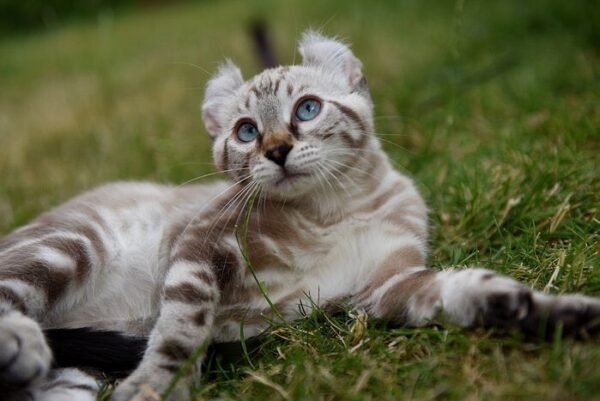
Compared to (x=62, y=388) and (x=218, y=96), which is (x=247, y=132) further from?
(x=62, y=388)

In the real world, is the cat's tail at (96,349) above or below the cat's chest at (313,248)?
below

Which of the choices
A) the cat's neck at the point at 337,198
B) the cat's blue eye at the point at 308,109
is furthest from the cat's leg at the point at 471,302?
the cat's blue eye at the point at 308,109

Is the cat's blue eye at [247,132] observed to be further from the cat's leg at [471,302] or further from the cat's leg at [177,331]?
the cat's leg at [471,302]

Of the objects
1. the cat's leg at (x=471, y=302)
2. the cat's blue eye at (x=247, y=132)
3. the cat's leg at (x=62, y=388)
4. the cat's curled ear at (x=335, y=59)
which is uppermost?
the cat's curled ear at (x=335, y=59)

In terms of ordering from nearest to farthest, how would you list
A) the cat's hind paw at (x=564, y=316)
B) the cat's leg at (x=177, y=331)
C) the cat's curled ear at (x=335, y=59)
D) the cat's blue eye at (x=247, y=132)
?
the cat's hind paw at (x=564, y=316), the cat's leg at (x=177, y=331), the cat's blue eye at (x=247, y=132), the cat's curled ear at (x=335, y=59)

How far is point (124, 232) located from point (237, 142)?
65 cm

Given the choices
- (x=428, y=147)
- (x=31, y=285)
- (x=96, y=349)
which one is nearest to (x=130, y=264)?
(x=31, y=285)

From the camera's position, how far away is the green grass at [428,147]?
1757 mm

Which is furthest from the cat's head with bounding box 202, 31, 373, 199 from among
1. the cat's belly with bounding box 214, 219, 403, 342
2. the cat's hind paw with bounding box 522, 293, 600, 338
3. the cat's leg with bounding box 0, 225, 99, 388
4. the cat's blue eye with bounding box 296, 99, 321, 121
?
the cat's hind paw with bounding box 522, 293, 600, 338

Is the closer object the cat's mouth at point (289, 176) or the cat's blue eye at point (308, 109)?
the cat's mouth at point (289, 176)

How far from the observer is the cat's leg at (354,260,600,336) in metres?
1.74

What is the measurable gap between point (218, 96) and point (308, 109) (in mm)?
598

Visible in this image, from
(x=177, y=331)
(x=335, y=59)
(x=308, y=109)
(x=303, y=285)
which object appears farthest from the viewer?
(x=335, y=59)

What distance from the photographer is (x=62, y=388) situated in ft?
6.75
